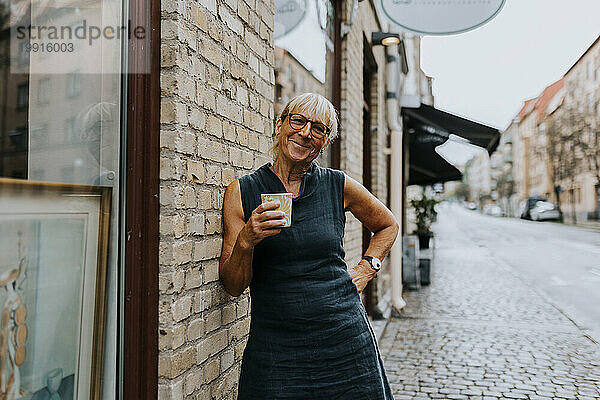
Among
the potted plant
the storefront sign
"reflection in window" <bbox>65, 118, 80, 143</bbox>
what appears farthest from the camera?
the potted plant

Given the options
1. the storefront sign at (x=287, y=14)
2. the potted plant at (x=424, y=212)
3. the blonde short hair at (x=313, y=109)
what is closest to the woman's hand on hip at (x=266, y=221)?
the blonde short hair at (x=313, y=109)

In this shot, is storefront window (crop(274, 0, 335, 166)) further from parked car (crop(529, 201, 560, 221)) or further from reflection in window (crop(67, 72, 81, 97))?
parked car (crop(529, 201, 560, 221))

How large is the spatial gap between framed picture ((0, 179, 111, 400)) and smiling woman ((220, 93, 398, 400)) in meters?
0.54

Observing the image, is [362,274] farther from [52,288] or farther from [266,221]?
[52,288]

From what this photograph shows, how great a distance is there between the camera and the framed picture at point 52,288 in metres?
1.48

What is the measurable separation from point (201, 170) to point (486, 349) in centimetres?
511

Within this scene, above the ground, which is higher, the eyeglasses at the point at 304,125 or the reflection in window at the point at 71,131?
the eyeglasses at the point at 304,125

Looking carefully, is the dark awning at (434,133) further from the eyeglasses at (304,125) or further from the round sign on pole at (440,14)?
the eyeglasses at (304,125)

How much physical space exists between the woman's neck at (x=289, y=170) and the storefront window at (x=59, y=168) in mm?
687

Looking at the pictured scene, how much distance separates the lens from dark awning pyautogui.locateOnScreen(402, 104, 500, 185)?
1016 centimetres

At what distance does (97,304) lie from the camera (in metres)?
1.82

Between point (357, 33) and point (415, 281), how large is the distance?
219 inches

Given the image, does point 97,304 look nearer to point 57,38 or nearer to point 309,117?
point 57,38

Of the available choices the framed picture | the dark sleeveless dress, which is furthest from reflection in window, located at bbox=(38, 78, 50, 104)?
the dark sleeveless dress
